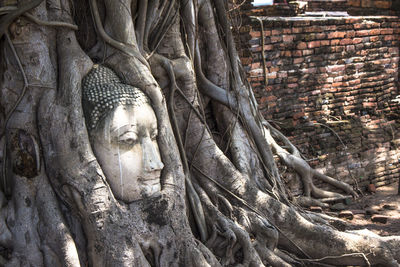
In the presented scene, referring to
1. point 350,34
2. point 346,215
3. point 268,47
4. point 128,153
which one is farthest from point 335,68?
point 128,153

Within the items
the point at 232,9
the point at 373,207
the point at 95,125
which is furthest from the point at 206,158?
the point at 373,207

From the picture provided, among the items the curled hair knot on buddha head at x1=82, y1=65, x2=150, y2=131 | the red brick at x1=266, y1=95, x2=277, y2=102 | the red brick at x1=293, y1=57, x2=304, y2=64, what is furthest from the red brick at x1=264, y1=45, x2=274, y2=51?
the curled hair knot on buddha head at x1=82, y1=65, x2=150, y2=131

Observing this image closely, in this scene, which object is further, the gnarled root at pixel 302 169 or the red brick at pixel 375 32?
the red brick at pixel 375 32

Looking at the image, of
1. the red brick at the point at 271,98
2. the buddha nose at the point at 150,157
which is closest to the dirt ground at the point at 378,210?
the red brick at the point at 271,98

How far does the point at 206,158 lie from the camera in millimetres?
4738

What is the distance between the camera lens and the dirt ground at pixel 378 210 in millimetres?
5910

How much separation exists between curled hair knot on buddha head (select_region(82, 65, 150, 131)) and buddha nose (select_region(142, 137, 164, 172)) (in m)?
0.25

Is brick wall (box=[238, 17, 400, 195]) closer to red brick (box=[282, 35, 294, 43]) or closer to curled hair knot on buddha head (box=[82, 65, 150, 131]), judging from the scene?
red brick (box=[282, 35, 294, 43])

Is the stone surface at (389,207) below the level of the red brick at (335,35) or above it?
below

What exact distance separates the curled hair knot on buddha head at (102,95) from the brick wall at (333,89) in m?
3.34

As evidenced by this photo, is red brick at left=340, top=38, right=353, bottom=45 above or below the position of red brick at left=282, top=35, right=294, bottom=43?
below

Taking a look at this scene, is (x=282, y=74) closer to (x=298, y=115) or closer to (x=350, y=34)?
(x=298, y=115)

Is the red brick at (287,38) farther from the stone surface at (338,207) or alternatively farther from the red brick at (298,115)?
the stone surface at (338,207)

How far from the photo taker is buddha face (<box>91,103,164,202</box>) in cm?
377
